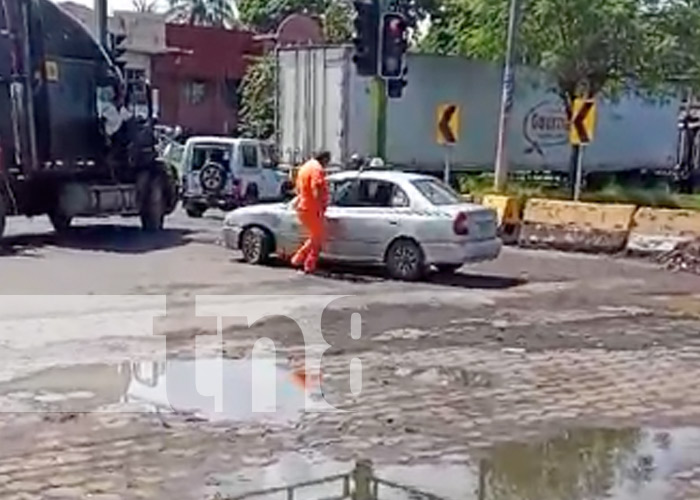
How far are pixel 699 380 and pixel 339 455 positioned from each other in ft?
13.7

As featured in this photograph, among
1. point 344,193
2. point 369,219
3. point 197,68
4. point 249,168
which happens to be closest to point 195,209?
point 249,168

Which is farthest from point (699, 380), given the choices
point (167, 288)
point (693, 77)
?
point (693, 77)

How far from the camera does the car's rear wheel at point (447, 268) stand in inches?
675

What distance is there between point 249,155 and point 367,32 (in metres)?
8.57

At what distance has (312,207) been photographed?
17328 millimetres

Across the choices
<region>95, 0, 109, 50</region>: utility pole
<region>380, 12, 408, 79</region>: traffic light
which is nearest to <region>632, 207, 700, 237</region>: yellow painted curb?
<region>380, 12, 408, 79</region>: traffic light

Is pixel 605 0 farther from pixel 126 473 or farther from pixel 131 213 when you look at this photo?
pixel 126 473

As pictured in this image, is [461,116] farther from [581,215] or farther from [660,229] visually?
[660,229]

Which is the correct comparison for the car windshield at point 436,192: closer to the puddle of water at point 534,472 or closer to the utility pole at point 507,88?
the utility pole at point 507,88

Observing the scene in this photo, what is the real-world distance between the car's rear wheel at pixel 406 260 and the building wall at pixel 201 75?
112 feet

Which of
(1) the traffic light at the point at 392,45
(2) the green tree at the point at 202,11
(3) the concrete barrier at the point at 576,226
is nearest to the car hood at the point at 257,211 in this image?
(1) the traffic light at the point at 392,45

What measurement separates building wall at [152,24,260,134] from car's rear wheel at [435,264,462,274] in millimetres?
33629

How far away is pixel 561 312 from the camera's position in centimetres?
1455

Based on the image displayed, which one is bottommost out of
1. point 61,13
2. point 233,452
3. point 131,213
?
point 131,213
